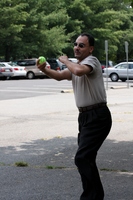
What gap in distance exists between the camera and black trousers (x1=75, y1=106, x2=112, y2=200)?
5324 millimetres

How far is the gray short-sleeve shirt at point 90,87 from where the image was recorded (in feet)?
17.3

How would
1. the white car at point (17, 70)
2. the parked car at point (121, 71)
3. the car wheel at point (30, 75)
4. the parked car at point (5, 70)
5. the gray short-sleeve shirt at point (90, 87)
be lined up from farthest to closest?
the car wheel at point (30, 75) < the white car at point (17, 70) < the parked car at point (5, 70) < the parked car at point (121, 71) < the gray short-sleeve shirt at point (90, 87)

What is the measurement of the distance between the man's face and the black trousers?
58 centimetres

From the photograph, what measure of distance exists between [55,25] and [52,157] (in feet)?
159

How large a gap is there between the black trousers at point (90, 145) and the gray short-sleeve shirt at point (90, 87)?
0.39 feet

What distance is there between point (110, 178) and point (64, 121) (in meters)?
6.36

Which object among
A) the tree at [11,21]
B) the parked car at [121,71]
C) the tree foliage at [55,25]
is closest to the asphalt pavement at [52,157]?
the parked car at [121,71]

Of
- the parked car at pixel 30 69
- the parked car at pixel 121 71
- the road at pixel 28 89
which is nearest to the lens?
the road at pixel 28 89

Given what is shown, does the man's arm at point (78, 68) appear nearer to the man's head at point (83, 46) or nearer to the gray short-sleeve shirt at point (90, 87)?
the gray short-sleeve shirt at point (90, 87)

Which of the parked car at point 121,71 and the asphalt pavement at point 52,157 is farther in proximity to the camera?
the parked car at point 121,71

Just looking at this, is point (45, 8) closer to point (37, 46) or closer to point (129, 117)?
point (37, 46)

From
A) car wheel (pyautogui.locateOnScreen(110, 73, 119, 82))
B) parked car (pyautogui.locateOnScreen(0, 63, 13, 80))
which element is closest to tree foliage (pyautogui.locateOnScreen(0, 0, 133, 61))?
car wheel (pyautogui.locateOnScreen(110, 73, 119, 82))

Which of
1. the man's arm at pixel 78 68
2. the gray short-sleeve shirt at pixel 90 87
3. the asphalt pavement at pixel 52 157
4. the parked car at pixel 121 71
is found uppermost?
the man's arm at pixel 78 68

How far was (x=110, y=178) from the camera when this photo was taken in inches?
270
